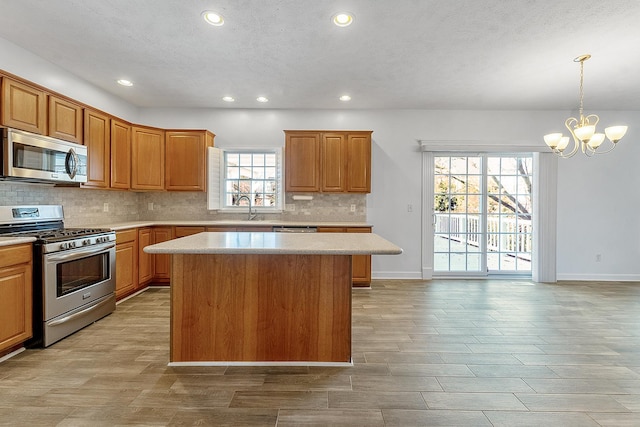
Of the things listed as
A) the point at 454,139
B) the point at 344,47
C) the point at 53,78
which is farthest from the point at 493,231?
the point at 53,78

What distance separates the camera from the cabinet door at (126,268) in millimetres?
3506

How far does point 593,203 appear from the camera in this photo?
15.9 feet

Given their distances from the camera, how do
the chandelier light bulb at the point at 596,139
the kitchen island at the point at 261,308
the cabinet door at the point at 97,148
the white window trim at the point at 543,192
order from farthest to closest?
the white window trim at the point at 543,192 < the cabinet door at the point at 97,148 < the chandelier light bulb at the point at 596,139 < the kitchen island at the point at 261,308

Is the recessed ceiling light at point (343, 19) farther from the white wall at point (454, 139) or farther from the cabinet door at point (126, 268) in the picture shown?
the cabinet door at point (126, 268)

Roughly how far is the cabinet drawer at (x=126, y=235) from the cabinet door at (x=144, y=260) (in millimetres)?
113

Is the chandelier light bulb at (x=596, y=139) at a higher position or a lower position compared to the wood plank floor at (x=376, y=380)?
higher

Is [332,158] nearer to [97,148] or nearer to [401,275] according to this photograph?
[401,275]

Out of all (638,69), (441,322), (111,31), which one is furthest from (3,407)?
(638,69)

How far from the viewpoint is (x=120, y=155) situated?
3.93 metres

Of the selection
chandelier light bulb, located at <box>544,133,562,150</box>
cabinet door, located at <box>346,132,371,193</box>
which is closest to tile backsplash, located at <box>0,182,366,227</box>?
cabinet door, located at <box>346,132,371,193</box>

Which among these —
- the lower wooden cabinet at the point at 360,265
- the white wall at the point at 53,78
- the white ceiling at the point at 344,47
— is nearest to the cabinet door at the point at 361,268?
the lower wooden cabinet at the point at 360,265

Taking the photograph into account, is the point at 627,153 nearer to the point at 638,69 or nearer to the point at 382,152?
the point at 638,69

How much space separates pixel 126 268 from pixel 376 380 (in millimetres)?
3154

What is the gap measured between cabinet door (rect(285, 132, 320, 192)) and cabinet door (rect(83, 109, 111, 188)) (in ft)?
7.38
